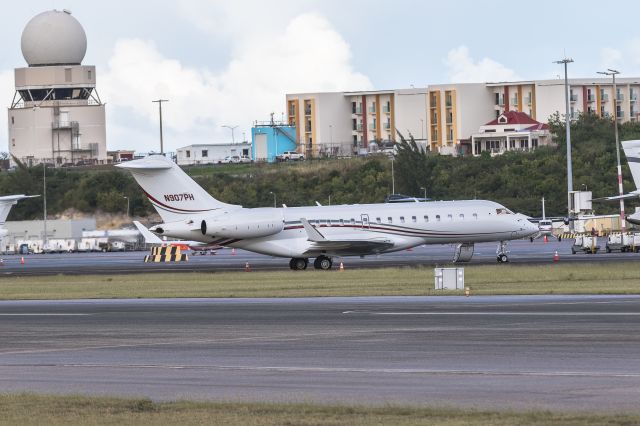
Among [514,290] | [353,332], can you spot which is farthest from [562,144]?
[353,332]

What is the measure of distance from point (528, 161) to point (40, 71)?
173 feet

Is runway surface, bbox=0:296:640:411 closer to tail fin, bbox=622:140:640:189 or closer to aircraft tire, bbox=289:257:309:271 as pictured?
tail fin, bbox=622:140:640:189

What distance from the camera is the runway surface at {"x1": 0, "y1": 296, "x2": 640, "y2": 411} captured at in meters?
19.1

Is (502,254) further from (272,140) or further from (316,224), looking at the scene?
(272,140)

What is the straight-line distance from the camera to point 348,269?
57.6m

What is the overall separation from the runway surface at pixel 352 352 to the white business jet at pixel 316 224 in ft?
73.9

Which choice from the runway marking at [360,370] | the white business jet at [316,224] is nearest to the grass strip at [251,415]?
the runway marking at [360,370]

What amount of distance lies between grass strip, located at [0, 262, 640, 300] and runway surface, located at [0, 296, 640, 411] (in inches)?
168

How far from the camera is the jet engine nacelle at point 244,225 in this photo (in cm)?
5831

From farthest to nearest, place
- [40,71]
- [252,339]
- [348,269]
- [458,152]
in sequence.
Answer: [458,152], [40,71], [348,269], [252,339]

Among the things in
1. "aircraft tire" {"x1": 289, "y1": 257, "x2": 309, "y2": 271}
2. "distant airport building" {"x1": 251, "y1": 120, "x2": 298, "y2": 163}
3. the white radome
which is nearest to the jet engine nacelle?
"aircraft tire" {"x1": 289, "y1": 257, "x2": 309, "y2": 271}

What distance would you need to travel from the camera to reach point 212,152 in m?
175

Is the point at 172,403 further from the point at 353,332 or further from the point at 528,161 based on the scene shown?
the point at 528,161

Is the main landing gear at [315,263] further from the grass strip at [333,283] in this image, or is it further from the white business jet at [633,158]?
the white business jet at [633,158]
